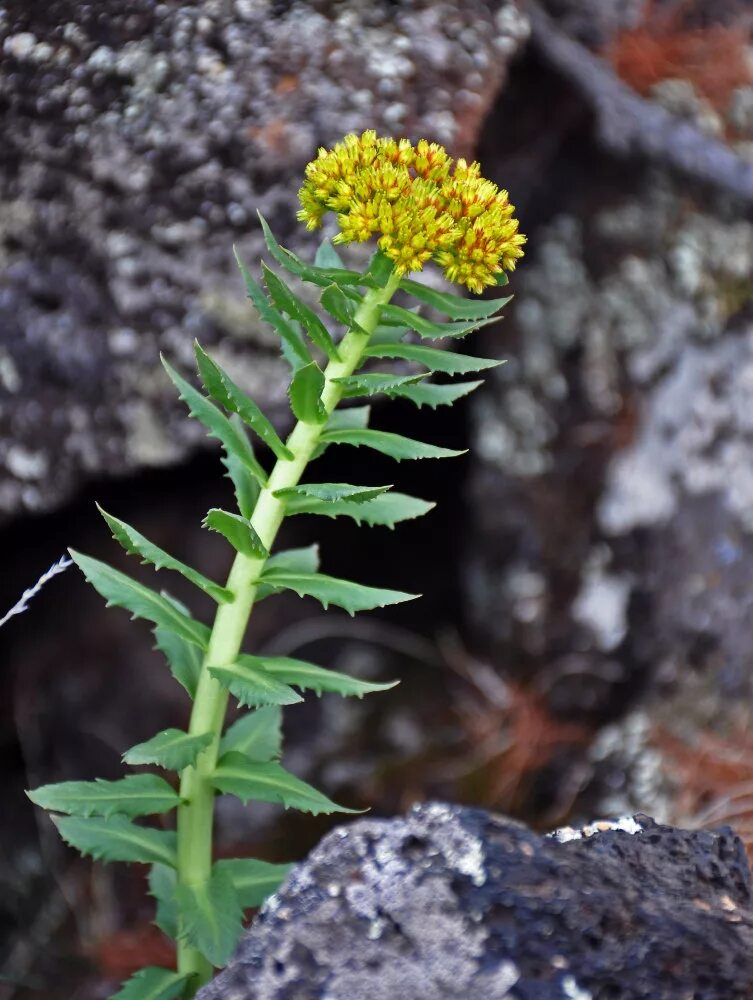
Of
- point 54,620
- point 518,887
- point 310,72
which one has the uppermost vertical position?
point 310,72

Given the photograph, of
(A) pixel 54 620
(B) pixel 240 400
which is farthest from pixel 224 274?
(A) pixel 54 620

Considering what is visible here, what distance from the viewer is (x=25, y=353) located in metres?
1.63

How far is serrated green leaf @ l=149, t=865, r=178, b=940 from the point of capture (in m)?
1.24

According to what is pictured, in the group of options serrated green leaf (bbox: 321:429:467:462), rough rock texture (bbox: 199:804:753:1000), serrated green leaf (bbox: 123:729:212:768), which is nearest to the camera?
rough rock texture (bbox: 199:804:753:1000)

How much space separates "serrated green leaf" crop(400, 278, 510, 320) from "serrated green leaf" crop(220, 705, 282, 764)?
0.58 metres

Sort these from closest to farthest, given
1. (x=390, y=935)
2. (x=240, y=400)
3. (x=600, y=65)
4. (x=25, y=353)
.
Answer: (x=390, y=935) < (x=240, y=400) < (x=25, y=353) < (x=600, y=65)

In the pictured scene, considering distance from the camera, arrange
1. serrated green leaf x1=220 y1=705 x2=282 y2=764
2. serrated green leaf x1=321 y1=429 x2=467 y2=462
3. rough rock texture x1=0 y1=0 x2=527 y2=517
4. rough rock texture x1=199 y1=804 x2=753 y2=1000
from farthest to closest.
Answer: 1. rough rock texture x1=0 y1=0 x2=527 y2=517
2. serrated green leaf x1=220 y1=705 x2=282 y2=764
3. serrated green leaf x1=321 y1=429 x2=467 y2=462
4. rough rock texture x1=199 y1=804 x2=753 y2=1000

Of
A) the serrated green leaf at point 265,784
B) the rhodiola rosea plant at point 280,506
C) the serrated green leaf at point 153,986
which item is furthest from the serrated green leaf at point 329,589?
the serrated green leaf at point 153,986

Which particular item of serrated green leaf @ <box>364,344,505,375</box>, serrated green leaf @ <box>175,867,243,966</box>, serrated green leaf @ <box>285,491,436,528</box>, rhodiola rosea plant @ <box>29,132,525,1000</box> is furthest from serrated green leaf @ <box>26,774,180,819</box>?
serrated green leaf @ <box>364,344,505,375</box>

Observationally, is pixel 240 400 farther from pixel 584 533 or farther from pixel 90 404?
pixel 584 533

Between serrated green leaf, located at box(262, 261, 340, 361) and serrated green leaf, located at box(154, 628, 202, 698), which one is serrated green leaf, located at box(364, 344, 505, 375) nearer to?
serrated green leaf, located at box(262, 261, 340, 361)

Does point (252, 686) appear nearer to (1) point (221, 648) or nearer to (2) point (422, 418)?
(1) point (221, 648)

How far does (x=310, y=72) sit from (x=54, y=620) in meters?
1.24

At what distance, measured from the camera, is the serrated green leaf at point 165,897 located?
1242 mm
